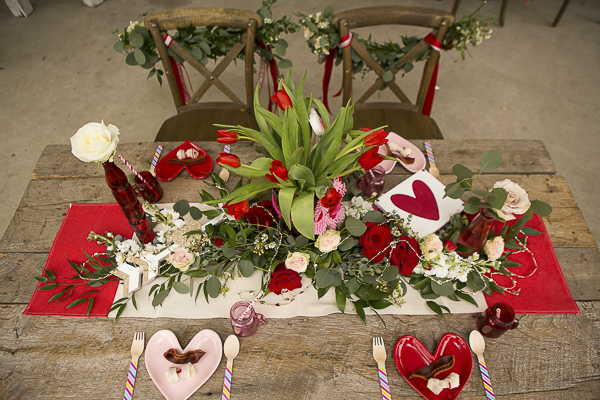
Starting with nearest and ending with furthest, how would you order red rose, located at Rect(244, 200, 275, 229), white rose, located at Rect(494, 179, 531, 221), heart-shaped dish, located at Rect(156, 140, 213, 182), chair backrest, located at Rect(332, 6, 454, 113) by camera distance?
white rose, located at Rect(494, 179, 531, 221)
red rose, located at Rect(244, 200, 275, 229)
heart-shaped dish, located at Rect(156, 140, 213, 182)
chair backrest, located at Rect(332, 6, 454, 113)

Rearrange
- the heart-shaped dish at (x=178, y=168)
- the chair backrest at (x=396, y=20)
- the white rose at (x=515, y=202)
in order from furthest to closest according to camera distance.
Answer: the chair backrest at (x=396, y=20) < the heart-shaped dish at (x=178, y=168) < the white rose at (x=515, y=202)

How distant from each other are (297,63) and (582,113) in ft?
7.19

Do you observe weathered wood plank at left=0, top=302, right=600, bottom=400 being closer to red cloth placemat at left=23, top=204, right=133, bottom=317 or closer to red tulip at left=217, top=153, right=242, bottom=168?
red cloth placemat at left=23, top=204, right=133, bottom=317

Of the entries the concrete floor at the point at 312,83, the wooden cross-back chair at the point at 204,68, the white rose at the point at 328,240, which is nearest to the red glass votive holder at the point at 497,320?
the white rose at the point at 328,240

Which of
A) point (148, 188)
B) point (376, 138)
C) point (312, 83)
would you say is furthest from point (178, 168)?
point (312, 83)

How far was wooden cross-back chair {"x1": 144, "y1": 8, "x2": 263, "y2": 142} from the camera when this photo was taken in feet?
4.59

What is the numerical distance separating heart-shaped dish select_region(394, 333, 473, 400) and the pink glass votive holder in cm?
37

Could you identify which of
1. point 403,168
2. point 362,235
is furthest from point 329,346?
point 403,168

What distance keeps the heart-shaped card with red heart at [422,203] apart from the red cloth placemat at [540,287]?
0.74 feet

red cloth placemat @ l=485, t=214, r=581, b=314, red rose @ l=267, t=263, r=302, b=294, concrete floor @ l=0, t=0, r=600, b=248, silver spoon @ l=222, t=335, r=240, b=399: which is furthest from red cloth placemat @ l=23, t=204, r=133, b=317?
concrete floor @ l=0, t=0, r=600, b=248

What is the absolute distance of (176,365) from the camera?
86 cm

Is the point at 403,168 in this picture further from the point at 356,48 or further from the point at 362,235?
the point at 356,48

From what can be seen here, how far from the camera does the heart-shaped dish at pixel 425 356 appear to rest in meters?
0.83

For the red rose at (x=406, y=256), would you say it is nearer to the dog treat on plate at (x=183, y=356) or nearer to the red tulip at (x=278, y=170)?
the red tulip at (x=278, y=170)
